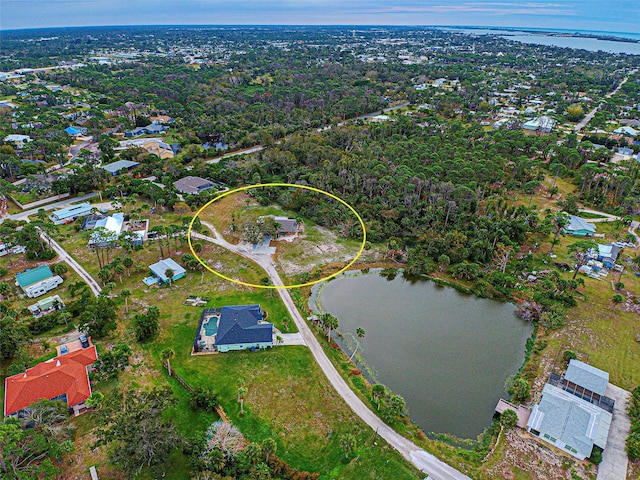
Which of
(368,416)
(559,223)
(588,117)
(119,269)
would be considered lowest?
(368,416)

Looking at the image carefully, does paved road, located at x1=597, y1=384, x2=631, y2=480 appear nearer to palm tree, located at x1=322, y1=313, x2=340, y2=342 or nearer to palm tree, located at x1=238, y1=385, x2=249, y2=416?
palm tree, located at x1=322, y1=313, x2=340, y2=342

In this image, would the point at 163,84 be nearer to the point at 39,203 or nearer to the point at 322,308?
the point at 39,203

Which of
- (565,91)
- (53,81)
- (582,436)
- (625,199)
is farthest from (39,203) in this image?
(565,91)

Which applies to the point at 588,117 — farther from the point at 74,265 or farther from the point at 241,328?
the point at 74,265

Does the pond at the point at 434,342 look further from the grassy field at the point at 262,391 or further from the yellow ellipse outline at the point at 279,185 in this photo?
the grassy field at the point at 262,391

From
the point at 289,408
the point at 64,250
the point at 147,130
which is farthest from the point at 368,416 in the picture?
the point at 147,130

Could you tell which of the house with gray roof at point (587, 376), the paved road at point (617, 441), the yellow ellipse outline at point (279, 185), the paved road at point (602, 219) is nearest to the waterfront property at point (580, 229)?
the paved road at point (602, 219)
